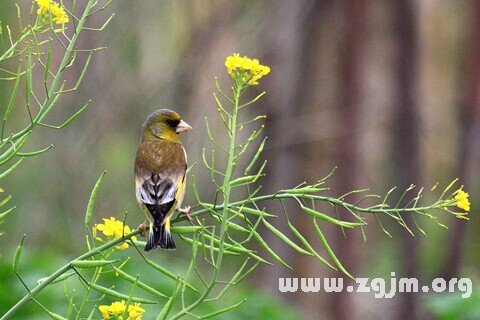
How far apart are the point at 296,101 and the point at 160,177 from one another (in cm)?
456

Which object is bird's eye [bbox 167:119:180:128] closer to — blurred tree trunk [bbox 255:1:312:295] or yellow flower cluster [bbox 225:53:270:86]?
yellow flower cluster [bbox 225:53:270:86]

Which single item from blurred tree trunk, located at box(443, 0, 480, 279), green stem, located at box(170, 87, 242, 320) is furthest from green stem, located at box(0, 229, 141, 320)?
blurred tree trunk, located at box(443, 0, 480, 279)

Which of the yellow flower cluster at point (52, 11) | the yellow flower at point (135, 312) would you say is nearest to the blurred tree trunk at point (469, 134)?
the yellow flower cluster at point (52, 11)

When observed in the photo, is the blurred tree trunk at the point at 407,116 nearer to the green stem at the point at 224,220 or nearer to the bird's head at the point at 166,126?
the bird's head at the point at 166,126

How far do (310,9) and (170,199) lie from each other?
4.70m

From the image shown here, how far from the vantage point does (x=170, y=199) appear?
2.54 meters

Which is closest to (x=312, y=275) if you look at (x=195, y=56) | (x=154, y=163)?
(x=195, y=56)

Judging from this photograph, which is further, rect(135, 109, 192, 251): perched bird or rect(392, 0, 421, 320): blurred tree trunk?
rect(392, 0, 421, 320): blurred tree trunk

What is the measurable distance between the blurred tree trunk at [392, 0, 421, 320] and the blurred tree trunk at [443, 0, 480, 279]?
0.27 meters

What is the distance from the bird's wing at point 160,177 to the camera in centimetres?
252

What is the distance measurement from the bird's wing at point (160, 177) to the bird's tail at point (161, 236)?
0.03 meters

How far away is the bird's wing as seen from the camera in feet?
8.27

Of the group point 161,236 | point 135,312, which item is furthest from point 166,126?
point 135,312

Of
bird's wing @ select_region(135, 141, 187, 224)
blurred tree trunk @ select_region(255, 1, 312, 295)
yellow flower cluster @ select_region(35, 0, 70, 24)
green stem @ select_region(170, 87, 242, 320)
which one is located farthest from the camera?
blurred tree trunk @ select_region(255, 1, 312, 295)
